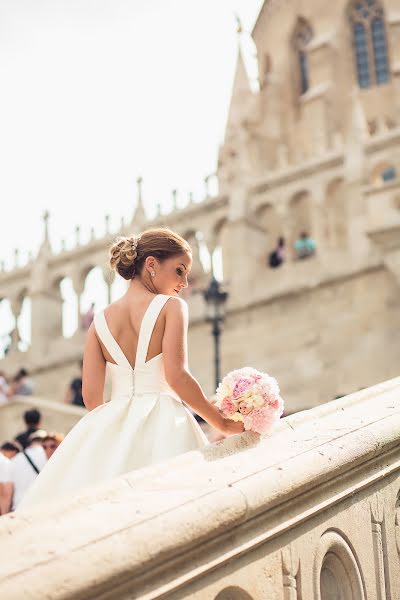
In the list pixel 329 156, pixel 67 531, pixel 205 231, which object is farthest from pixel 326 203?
pixel 67 531

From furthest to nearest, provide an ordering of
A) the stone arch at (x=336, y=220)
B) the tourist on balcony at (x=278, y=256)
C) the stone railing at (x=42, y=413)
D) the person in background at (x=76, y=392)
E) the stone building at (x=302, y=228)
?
the stone arch at (x=336, y=220) → the tourist on balcony at (x=278, y=256) → the stone building at (x=302, y=228) → the stone railing at (x=42, y=413) → the person in background at (x=76, y=392)

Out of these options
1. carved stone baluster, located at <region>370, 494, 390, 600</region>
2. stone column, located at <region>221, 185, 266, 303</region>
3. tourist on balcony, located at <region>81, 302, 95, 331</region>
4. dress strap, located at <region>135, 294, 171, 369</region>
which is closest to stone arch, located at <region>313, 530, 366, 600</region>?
carved stone baluster, located at <region>370, 494, 390, 600</region>

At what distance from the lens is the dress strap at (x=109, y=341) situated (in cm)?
310

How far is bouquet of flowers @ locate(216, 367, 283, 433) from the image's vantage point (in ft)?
9.36

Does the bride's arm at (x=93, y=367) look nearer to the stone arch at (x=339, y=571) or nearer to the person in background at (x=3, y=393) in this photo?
the stone arch at (x=339, y=571)

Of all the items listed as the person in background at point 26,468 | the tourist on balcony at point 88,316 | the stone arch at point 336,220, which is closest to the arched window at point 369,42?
the stone arch at point 336,220

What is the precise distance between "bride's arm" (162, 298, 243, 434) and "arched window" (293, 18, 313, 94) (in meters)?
24.5

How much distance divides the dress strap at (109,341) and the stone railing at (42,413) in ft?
30.6

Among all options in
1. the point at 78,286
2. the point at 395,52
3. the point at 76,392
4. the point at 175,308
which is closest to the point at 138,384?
the point at 175,308

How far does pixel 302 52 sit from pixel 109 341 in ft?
82.3

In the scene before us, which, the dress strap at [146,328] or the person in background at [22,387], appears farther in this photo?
the person in background at [22,387]

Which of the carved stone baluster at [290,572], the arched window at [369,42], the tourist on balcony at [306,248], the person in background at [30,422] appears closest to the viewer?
the carved stone baluster at [290,572]

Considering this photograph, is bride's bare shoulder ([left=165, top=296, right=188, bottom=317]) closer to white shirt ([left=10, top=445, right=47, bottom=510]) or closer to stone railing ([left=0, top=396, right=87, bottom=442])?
white shirt ([left=10, top=445, right=47, bottom=510])

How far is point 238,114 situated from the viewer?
2892 cm
